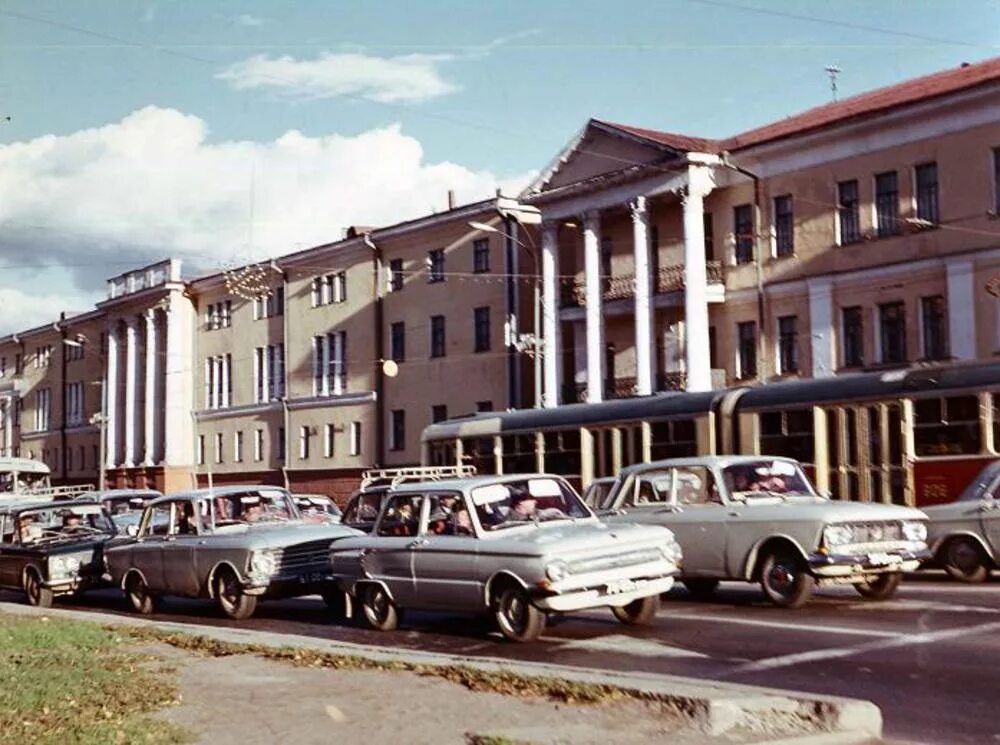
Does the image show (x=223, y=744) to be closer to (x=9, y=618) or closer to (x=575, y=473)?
(x=9, y=618)

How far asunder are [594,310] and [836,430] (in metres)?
22.1

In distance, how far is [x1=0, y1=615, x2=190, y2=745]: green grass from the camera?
763 cm

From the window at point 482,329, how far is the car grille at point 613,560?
35532 millimetres

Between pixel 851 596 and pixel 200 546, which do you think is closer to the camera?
pixel 851 596

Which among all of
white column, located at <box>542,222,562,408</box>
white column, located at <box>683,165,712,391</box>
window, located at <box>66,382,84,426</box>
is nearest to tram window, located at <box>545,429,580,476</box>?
white column, located at <box>683,165,712,391</box>

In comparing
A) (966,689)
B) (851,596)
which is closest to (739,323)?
(851,596)

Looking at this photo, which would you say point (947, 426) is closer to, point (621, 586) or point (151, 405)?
point (621, 586)

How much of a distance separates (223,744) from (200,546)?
32.7ft

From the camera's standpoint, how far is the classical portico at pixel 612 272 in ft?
129

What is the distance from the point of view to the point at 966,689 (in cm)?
919

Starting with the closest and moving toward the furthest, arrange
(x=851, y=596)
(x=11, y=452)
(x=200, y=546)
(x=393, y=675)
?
(x=393, y=675) < (x=851, y=596) < (x=200, y=546) < (x=11, y=452)

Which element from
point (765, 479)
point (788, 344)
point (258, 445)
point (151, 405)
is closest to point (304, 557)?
point (765, 479)

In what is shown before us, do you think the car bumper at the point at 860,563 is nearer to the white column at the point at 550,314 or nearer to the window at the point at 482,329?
the white column at the point at 550,314

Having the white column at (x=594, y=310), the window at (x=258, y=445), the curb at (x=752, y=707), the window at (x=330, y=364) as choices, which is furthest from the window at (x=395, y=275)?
the curb at (x=752, y=707)
